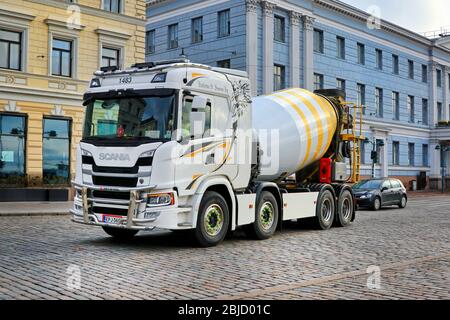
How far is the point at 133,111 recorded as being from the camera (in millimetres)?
10625

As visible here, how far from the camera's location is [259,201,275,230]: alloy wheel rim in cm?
1265

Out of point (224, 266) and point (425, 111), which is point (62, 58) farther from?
point (425, 111)

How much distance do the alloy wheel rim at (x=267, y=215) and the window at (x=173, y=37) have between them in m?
27.8

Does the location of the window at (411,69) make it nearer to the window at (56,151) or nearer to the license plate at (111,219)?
the window at (56,151)

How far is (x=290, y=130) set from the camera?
44.8ft

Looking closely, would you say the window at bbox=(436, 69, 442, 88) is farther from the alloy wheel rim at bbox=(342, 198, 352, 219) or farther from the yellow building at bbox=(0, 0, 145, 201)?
the alloy wheel rim at bbox=(342, 198, 352, 219)

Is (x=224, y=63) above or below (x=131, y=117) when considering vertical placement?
above

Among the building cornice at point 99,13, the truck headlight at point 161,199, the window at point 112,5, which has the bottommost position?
the truck headlight at point 161,199

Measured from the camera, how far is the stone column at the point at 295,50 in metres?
36.3

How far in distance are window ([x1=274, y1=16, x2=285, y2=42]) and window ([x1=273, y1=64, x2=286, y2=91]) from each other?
1.79 meters

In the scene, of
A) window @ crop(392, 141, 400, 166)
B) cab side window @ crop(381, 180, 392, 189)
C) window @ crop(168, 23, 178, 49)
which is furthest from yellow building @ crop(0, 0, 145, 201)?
window @ crop(392, 141, 400, 166)

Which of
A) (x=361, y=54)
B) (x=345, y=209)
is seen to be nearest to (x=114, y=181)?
(x=345, y=209)

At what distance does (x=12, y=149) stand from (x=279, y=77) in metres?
17.7

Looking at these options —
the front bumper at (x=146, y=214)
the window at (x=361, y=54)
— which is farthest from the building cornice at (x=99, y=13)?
the window at (x=361, y=54)
